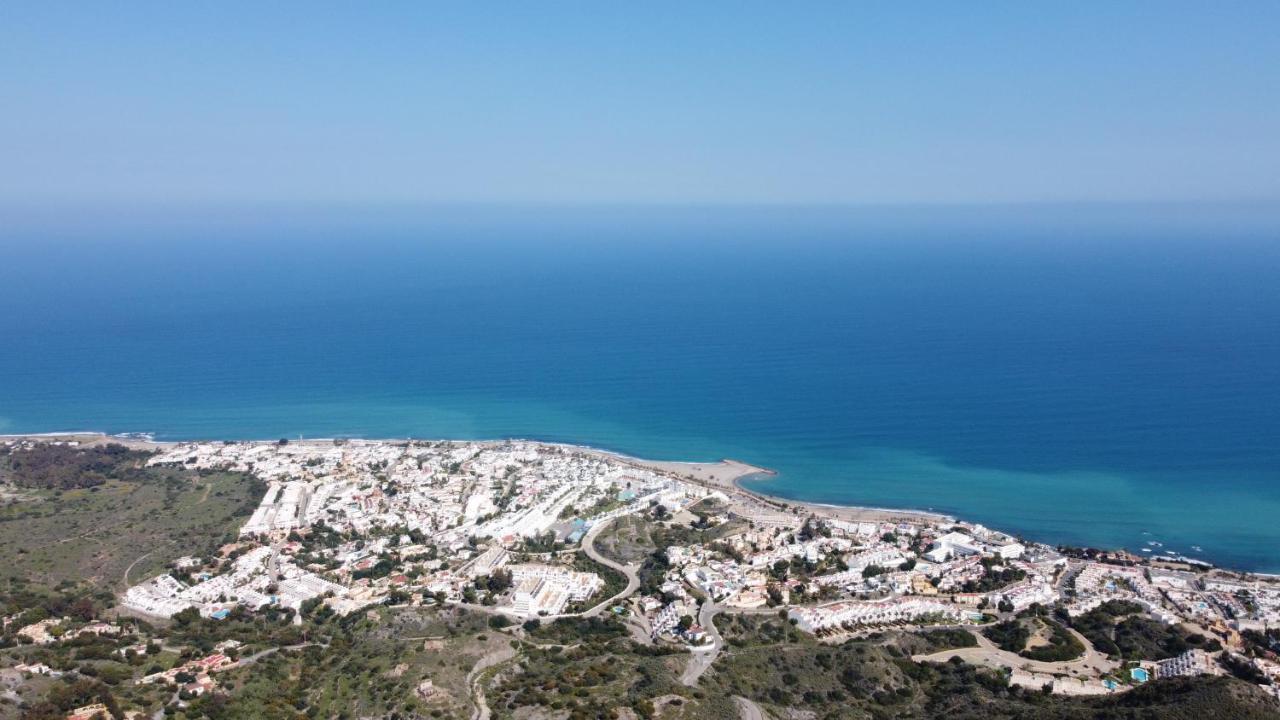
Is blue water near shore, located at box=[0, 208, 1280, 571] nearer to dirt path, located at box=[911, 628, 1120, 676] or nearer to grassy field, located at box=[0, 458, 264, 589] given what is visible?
grassy field, located at box=[0, 458, 264, 589]

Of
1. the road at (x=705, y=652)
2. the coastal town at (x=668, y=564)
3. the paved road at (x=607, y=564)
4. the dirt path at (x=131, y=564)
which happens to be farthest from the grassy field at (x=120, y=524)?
the road at (x=705, y=652)

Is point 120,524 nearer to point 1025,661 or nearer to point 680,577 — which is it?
point 680,577

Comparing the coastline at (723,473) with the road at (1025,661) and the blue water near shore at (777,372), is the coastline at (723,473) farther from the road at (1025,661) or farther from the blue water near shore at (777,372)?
the road at (1025,661)

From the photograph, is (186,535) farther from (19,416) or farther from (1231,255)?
(1231,255)

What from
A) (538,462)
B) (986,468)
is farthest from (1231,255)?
(538,462)

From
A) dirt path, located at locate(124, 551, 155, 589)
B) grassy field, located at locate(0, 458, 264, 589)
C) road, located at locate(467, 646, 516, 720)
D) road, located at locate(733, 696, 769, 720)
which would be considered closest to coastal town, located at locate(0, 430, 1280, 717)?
dirt path, located at locate(124, 551, 155, 589)

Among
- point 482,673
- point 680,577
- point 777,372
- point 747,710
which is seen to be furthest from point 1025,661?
point 777,372
